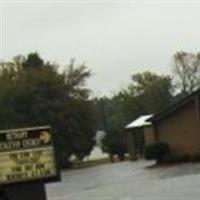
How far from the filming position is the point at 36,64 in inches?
3174

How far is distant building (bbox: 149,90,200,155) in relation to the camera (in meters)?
51.7

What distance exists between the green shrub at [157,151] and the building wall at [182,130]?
84cm

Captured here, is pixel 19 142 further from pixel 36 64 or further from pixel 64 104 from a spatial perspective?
pixel 36 64

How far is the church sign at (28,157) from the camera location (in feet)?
59.2

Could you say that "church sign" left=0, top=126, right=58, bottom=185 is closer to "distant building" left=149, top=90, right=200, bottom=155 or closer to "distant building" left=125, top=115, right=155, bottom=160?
"distant building" left=149, top=90, right=200, bottom=155

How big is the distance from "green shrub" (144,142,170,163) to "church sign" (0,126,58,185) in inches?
1293

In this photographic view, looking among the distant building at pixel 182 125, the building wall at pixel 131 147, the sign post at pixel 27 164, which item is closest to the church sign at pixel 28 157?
the sign post at pixel 27 164

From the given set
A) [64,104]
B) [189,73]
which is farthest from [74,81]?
[189,73]

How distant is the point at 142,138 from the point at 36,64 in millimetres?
14698

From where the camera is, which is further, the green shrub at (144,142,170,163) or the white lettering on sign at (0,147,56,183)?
the green shrub at (144,142,170,163)

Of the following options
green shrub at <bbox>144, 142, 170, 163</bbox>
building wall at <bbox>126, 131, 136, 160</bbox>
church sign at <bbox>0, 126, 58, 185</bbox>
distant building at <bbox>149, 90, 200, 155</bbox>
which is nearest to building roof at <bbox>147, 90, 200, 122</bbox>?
distant building at <bbox>149, 90, 200, 155</bbox>

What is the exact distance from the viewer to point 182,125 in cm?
5269

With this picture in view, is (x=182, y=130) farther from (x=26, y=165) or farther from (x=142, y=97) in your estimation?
(x=142, y=97)

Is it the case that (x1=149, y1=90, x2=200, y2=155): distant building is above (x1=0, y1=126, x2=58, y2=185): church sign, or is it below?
above
